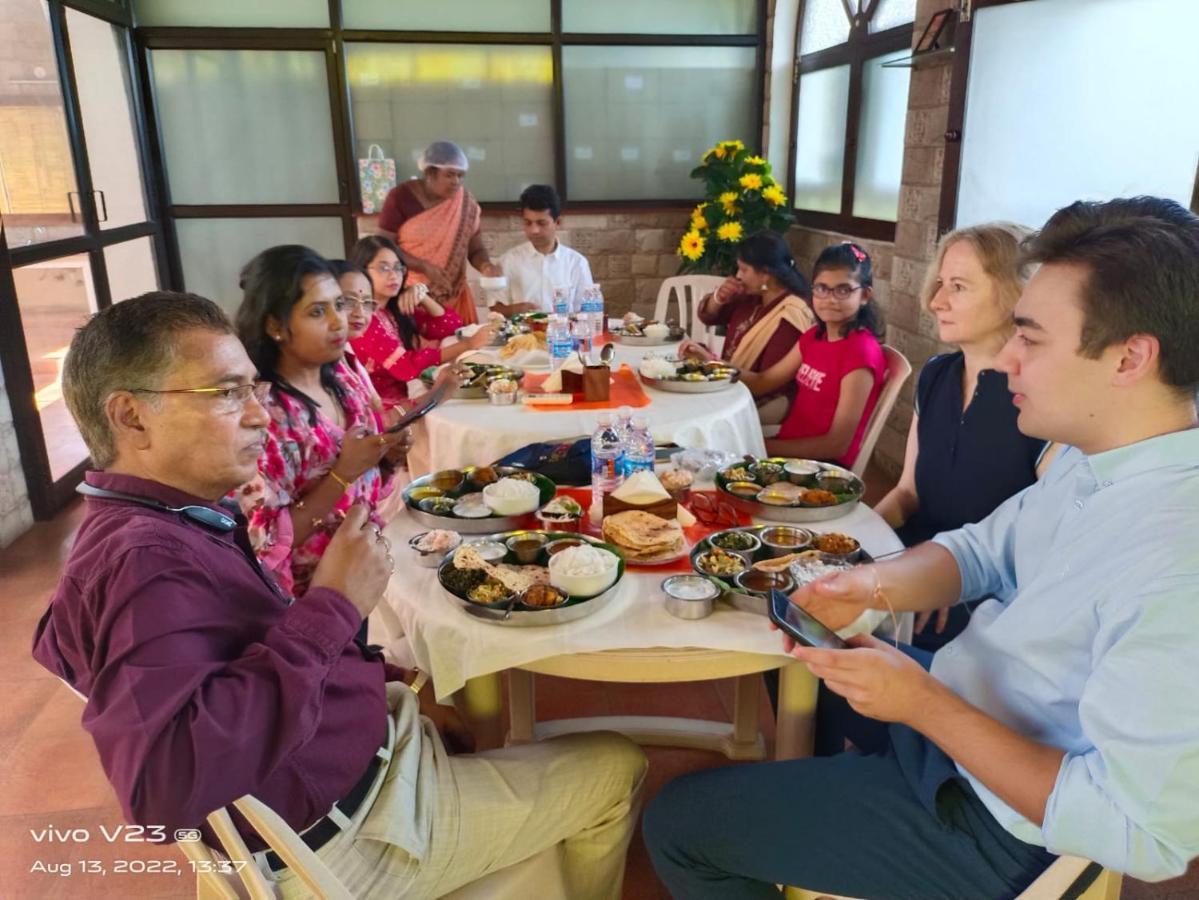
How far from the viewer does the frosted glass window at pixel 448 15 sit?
17.6 ft

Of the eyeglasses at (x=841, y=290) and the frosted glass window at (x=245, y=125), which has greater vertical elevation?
the frosted glass window at (x=245, y=125)

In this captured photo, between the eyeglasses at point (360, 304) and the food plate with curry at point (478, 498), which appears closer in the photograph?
the food plate with curry at point (478, 498)

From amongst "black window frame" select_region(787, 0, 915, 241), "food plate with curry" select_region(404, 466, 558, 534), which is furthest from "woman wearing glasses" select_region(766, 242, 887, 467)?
"black window frame" select_region(787, 0, 915, 241)

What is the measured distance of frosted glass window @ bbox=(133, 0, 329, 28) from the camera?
5.31m

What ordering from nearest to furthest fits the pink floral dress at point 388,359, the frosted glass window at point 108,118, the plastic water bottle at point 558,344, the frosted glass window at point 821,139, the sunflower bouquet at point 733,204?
the plastic water bottle at point 558,344, the pink floral dress at point 388,359, the frosted glass window at point 108,118, the frosted glass window at point 821,139, the sunflower bouquet at point 733,204

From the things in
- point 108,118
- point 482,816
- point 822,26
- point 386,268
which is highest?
point 822,26

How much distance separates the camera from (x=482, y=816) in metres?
1.25

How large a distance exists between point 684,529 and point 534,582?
0.40 meters

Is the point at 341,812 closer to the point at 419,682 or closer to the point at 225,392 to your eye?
the point at 419,682

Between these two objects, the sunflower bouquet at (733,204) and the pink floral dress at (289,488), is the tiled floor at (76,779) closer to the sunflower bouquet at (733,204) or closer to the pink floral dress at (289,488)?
the pink floral dress at (289,488)

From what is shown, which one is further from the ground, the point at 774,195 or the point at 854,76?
the point at 854,76

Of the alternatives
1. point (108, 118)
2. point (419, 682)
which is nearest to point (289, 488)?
point (419, 682)

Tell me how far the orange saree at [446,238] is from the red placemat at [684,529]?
269 cm

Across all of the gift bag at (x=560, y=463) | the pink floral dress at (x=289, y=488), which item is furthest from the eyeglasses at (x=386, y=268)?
the gift bag at (x=560, y=463)
